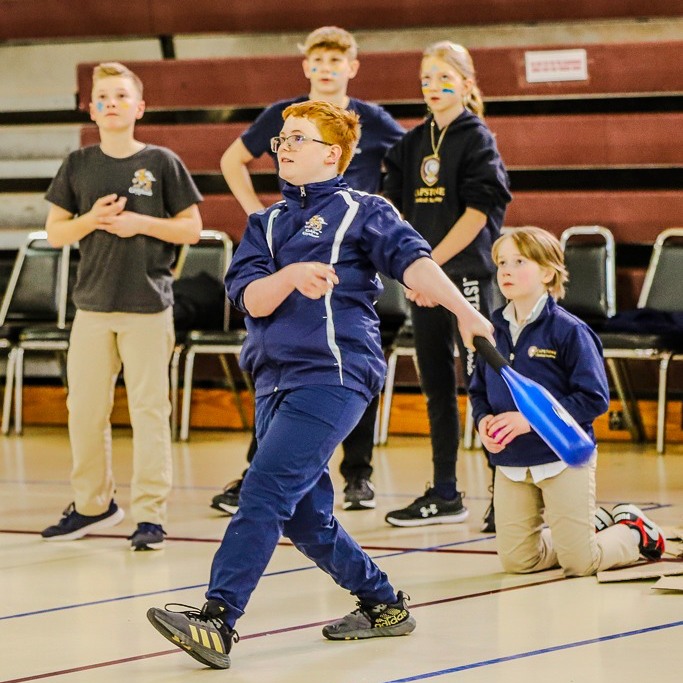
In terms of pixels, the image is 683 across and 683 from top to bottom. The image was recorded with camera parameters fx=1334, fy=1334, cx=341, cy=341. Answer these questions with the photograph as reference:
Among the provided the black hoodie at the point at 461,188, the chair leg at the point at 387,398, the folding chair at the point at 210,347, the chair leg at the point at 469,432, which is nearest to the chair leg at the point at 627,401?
the chair leg at the point at 469,432

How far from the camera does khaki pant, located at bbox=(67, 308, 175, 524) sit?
4398 millimetres

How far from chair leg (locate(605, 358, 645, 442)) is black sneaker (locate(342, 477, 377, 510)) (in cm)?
201

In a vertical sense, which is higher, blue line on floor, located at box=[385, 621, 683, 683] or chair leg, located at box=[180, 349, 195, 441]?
chair leg, located at box=[180, 349, 195, 441]

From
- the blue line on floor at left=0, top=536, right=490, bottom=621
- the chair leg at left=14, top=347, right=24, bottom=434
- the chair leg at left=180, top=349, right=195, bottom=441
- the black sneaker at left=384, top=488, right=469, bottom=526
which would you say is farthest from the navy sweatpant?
the chair leg at left=14, top=347, right=24, bottom=434

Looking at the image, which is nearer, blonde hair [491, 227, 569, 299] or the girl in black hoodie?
blonde hair [491, 227, 569, 299]

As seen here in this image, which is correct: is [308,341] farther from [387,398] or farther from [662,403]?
[387,398]

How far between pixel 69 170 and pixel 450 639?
2.21 meters

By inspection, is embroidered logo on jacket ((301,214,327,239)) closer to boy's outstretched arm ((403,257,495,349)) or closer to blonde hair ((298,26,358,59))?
boy's outstretched arm ((403,257,495,349))

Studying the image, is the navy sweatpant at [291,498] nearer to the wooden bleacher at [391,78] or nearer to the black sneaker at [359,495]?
the black sneaker at [359,495]

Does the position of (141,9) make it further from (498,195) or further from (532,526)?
(532,526)

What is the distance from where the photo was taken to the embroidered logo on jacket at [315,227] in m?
3.03

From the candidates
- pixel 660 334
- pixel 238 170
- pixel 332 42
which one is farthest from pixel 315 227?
pixel 660 334

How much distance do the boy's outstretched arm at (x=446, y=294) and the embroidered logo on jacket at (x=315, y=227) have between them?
222 mm

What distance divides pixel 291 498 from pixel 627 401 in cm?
402
